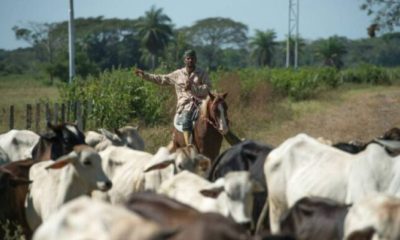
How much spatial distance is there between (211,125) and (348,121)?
14.2 meters

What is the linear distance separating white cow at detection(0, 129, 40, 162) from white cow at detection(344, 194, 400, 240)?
18.0ft

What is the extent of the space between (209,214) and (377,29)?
1978 centimetres

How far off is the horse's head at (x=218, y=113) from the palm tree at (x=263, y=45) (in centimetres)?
7225

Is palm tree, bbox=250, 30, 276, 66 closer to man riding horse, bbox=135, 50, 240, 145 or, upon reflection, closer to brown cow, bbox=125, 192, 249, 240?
man riding horse, bbox=135, 50, 240, 145

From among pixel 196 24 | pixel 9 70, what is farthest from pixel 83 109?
pixel 196 24

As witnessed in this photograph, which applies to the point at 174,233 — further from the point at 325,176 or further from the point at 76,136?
the point at 76,136

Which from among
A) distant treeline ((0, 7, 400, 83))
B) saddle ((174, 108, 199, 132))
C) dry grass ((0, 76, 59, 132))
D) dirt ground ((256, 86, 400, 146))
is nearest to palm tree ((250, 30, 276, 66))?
distant treeline ((0, 7, 400, 83))

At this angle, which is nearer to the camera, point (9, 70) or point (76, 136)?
point (76, 136)

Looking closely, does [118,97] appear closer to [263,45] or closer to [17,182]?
[17,182]

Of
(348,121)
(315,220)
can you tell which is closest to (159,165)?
(315,220)

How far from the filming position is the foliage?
1719 cm

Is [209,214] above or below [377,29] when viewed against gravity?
below

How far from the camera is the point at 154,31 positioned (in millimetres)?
71125

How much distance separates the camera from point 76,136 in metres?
8.82
